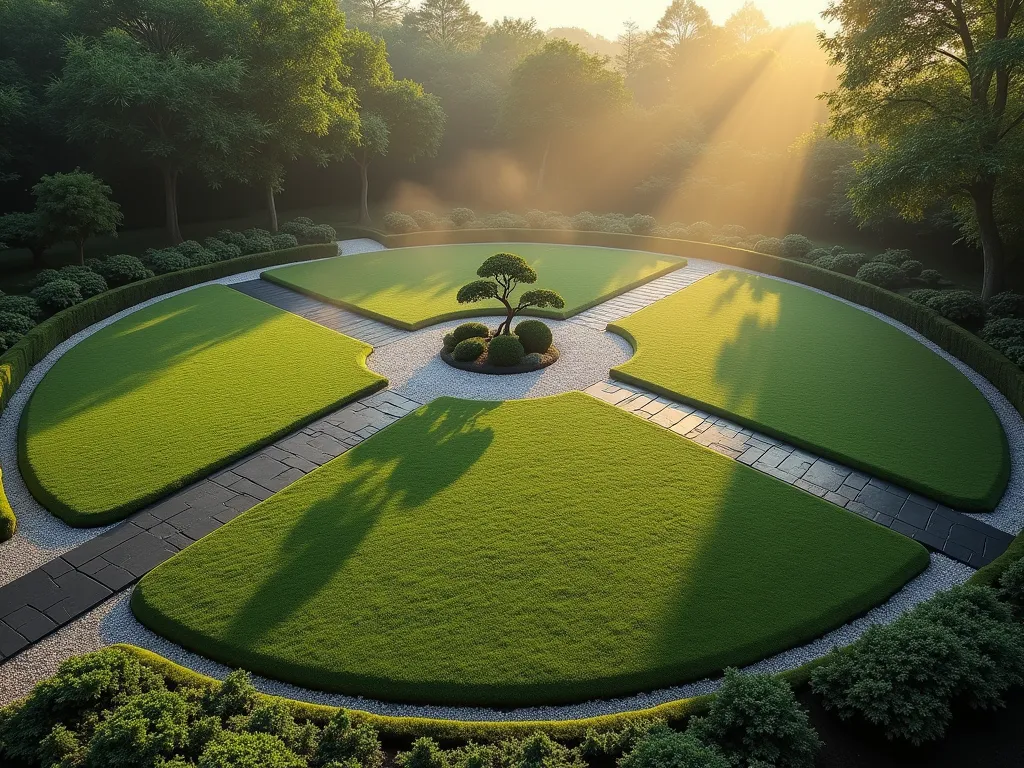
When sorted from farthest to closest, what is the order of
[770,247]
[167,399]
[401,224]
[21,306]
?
[401,224]
[770,247]
[21,306]
[167,399]

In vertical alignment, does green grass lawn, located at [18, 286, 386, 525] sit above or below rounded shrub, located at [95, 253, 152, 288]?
below

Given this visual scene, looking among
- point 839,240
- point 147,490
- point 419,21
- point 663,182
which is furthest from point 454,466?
point 419,21

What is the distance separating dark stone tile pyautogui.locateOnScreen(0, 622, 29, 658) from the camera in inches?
318

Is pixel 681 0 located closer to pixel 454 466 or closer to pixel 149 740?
pixel 454 466

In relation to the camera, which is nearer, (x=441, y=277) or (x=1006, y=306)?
(x=1006, y=306)

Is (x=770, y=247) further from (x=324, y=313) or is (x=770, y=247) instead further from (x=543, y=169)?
(x=543, y=169)

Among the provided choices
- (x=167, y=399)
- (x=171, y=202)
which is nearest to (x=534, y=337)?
(x=167, y=399)

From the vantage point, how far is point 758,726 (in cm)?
605

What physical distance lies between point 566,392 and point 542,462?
11.1ft

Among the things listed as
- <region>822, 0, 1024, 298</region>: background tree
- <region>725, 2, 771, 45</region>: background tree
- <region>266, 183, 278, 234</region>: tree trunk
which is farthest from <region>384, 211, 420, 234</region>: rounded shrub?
<region>725, 2, 771, 45</region>: background tree

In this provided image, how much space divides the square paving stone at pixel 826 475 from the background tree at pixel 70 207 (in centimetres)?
2455

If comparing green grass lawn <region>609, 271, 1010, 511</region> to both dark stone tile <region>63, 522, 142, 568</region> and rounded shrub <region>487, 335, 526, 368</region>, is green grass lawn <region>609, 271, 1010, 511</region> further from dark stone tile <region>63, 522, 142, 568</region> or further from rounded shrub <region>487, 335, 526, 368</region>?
dark stone tile <region>63, 522, 142, 568</region>

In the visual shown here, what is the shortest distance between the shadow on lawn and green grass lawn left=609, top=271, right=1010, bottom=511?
5.03 meters

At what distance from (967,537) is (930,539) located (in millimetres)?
666
